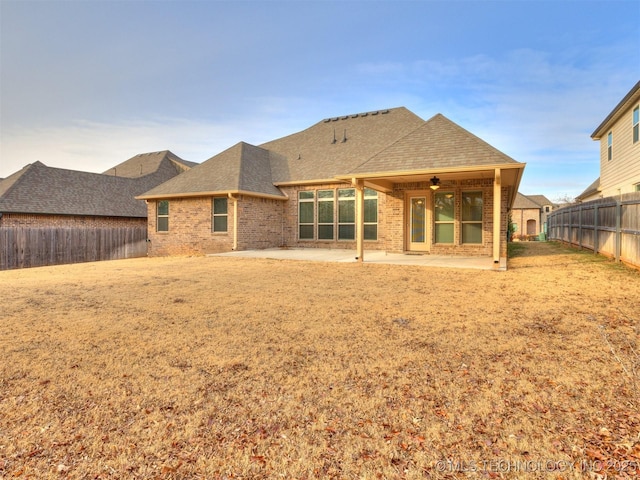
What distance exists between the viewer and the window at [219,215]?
15.3 m

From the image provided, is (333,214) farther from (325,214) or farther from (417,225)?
(417,225)

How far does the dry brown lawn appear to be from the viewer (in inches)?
80.8

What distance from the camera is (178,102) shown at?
18062 millimetres

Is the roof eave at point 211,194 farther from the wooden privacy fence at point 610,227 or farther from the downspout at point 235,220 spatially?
the wooden privacy fence at point 610,227

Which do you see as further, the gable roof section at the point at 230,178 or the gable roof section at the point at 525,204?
the gable roof section at the point at 525,204

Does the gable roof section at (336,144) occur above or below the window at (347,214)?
above

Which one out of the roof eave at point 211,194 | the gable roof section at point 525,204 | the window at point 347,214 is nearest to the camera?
the roof eave at point 211,194

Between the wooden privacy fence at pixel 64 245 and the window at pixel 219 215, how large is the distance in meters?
6.25

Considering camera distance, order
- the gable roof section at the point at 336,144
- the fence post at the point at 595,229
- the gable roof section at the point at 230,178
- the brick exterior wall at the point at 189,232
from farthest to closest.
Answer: the gable roof section at the point at 336,144, the brick exterior wall at the point at 189,232, the gable roof section at the point at 230,178, the fence post at the point at 595,229

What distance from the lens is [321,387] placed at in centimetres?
292

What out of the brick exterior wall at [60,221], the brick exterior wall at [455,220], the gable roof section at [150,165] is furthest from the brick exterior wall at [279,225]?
the gable roof section at [150,165]

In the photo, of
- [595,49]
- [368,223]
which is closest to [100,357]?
[368,223]

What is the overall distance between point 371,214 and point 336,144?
15.6 ft

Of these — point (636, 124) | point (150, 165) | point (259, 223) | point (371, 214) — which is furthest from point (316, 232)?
point (150, 165)
